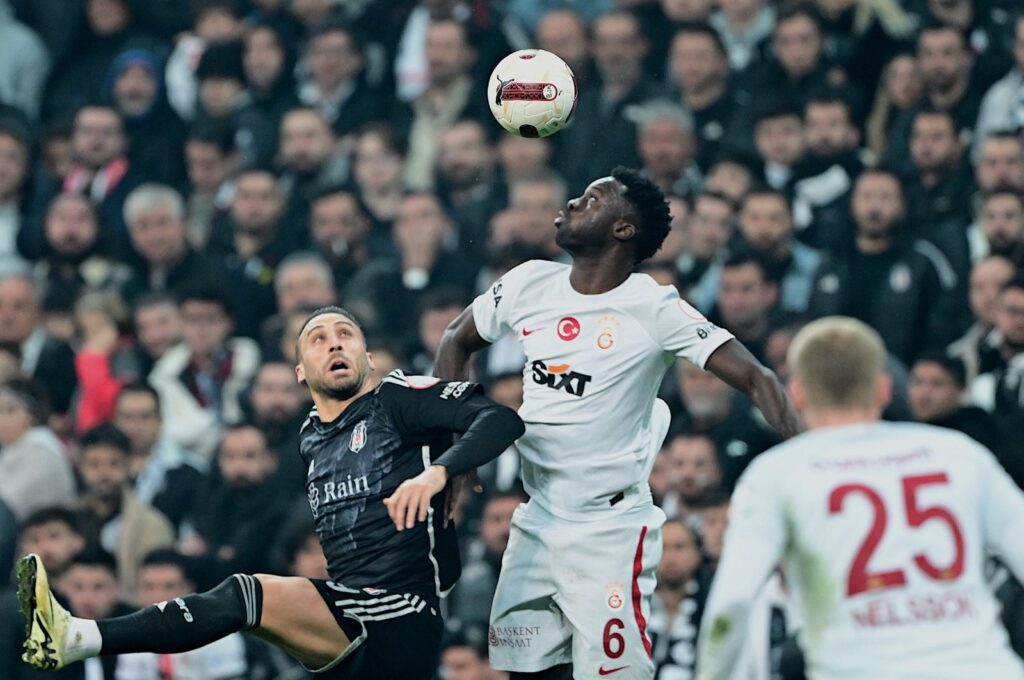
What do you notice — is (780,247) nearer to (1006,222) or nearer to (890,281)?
(890,281)

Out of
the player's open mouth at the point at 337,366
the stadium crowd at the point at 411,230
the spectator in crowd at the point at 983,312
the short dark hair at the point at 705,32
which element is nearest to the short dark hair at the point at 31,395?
the stadium crowd at the point at 411,230

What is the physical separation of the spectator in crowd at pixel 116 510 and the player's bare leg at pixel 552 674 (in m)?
3.80

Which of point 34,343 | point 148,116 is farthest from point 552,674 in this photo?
point 148,116

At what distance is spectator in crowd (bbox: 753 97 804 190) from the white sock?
5.95 metres

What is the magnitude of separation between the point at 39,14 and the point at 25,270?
91.8 inches

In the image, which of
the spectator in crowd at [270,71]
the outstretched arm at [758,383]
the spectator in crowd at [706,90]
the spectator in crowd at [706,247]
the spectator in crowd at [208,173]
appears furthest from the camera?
the spectator in crowd at [270,71]

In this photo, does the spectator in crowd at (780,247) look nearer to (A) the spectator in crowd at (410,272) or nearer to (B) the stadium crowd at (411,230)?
(B) the stadium crowd at (411,230)

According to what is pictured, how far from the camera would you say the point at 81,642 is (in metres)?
6.92

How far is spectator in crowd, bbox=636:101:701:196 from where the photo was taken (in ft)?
39.3

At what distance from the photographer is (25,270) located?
1327 centimetres

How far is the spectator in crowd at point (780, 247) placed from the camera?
11133 millimetres

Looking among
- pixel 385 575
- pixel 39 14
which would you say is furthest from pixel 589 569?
Result: pixel 39 14

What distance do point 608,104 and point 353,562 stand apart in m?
5.77

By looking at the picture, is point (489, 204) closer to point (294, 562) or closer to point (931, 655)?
point (294, 562)
